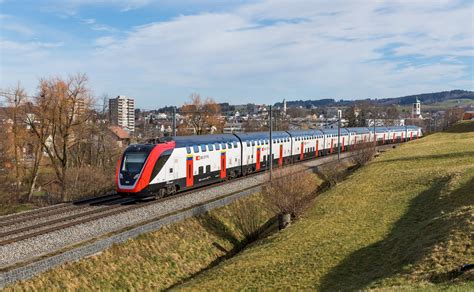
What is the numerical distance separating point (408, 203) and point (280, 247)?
10619mm

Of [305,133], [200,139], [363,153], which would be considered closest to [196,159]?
[200,139]

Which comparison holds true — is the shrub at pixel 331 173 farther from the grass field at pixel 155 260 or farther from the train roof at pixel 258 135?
the grass field at pixel 155 260

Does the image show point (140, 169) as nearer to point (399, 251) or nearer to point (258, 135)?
point (399, 251)

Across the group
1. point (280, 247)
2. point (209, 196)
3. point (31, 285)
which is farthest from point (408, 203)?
point (31, 285)

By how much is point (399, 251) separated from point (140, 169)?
13.2m

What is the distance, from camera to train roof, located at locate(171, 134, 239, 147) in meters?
27.0

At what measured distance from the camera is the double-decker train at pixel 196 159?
2356cm

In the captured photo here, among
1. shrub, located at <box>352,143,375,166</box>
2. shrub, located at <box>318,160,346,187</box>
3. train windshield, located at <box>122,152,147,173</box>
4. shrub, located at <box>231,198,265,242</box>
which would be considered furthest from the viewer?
shrub, located at <box>352,143,375,166</box>

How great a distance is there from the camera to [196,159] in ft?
93.0

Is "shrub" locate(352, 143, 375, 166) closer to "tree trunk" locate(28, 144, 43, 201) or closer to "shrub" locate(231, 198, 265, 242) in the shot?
"shrub" locate(231, 198, 265, 242)

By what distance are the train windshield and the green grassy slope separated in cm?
720

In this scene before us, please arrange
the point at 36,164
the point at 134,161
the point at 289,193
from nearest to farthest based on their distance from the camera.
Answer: the point at 134,161
the point at 289,193
the point at 36,164

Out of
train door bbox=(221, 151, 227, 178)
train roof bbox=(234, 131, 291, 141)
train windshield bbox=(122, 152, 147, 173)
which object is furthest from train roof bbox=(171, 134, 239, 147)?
train windshield bbox=(122, 152, 147, 173)

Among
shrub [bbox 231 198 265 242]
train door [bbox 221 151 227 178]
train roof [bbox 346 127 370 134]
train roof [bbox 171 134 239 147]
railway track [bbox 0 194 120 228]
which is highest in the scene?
train roof [bbox 171 134 239 147]
